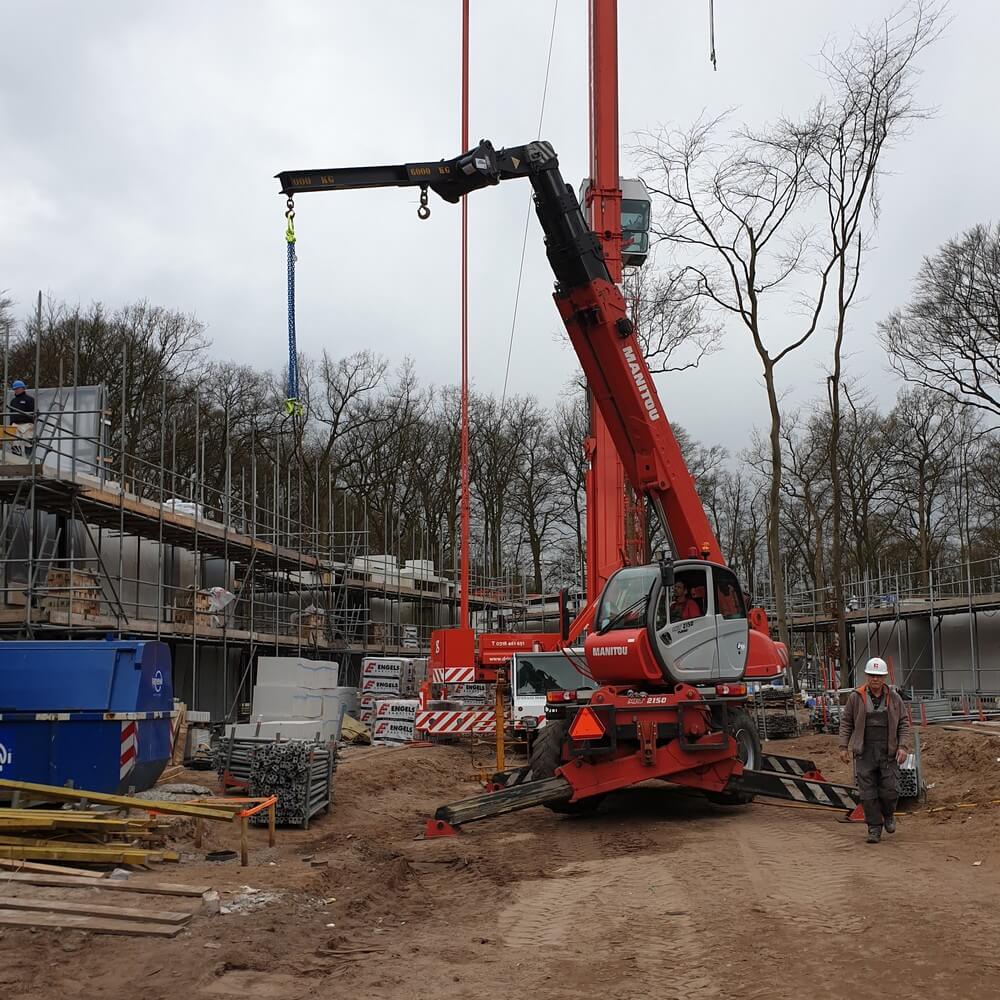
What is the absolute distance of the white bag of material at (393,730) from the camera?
22531 mm

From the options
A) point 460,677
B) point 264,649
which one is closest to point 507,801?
point 460,677

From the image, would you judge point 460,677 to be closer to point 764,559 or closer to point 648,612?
point 648,612

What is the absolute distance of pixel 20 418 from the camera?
18.8m

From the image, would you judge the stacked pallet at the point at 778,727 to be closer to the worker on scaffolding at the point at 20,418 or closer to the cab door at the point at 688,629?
the cab door at the point at 688,629

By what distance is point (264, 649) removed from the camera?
30297 millimetres

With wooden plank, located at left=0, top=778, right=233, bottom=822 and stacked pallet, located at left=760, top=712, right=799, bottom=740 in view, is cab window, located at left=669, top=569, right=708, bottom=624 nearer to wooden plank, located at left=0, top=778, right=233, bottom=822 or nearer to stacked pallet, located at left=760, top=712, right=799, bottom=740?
wooden plank, located at left=0, top=778, right=233, bottom=822

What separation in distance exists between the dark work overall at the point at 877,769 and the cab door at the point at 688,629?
2.33 m

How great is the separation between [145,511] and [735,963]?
58.3ft

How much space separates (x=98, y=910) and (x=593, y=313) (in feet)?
27.8

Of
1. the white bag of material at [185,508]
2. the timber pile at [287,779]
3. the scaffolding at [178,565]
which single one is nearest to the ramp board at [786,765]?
the timber pile at [287,779]

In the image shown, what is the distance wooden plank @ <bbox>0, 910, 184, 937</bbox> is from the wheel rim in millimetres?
7469

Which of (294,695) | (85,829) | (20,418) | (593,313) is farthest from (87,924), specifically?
(20,418)

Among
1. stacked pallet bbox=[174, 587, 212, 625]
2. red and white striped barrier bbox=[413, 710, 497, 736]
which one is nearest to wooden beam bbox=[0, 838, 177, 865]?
Result: red and white striped barrier bbox=[413, 710, 497, 736]

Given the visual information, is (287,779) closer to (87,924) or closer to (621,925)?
(87,924)
